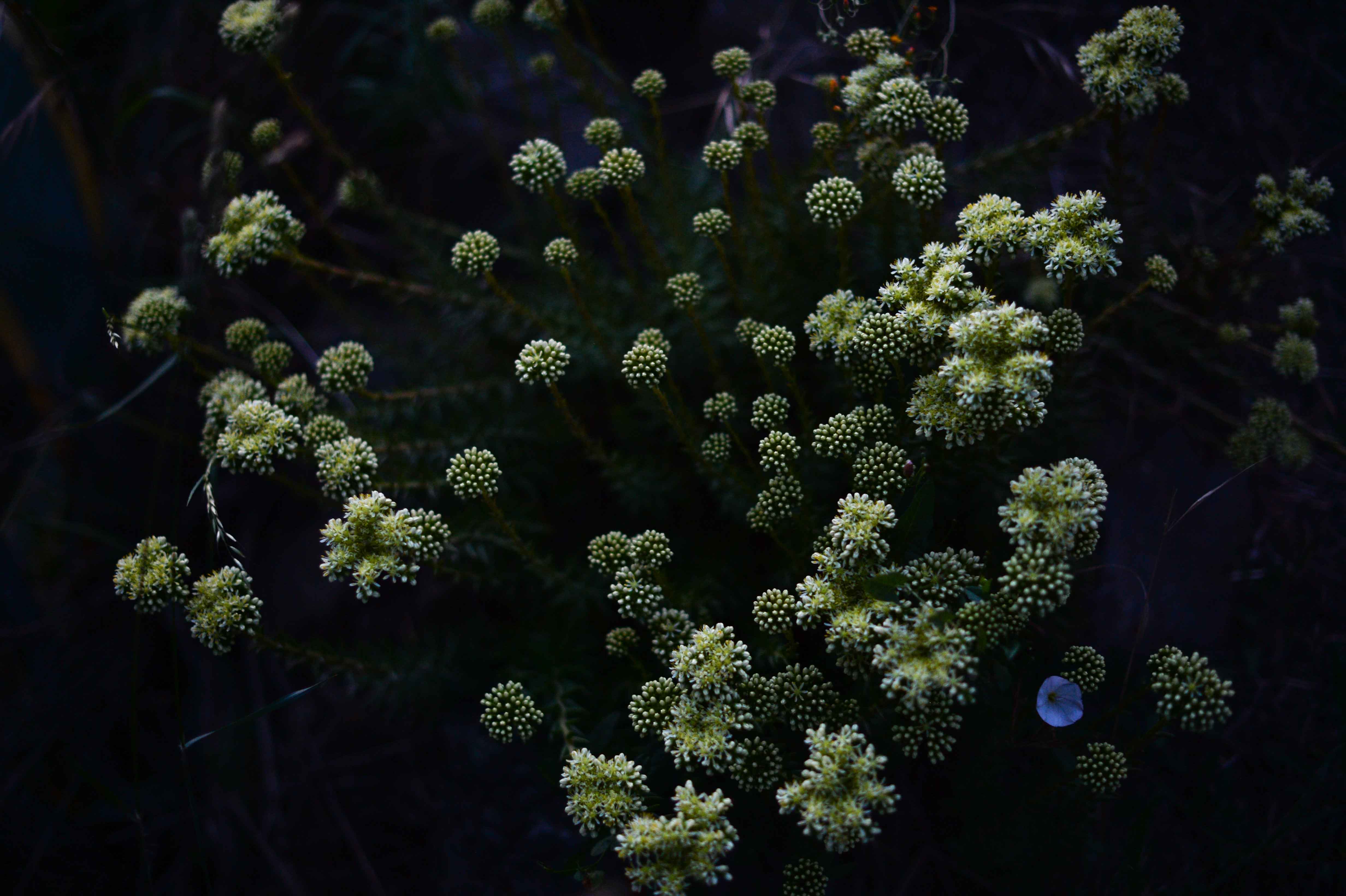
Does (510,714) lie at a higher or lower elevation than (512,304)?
lower

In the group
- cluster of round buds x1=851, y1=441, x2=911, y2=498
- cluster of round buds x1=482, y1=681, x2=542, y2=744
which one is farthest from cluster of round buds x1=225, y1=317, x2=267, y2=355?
cluster of round buds x1=851, y1=441, x2=911, y2=498

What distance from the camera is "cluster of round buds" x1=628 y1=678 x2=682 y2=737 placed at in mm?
3189

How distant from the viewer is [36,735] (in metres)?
4.98

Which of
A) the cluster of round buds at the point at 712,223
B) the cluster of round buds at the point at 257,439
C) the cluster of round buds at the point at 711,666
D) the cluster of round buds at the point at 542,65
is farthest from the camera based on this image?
the cluster of round buds at the point at 542,65

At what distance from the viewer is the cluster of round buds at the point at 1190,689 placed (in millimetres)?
3025

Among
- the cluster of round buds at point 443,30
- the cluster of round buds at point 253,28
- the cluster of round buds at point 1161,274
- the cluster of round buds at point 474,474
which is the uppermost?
the cluster of round buds at point 253,28

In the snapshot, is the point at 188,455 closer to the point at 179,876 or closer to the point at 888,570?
the point at 179,876

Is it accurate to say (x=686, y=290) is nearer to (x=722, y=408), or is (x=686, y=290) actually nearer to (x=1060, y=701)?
(x=722, y=408)

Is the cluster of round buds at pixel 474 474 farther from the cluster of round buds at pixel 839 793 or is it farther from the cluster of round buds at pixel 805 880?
the cluster of round buds at pixel 805 880

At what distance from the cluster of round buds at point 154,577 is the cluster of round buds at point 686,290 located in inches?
96.3

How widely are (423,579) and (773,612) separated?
2956mm

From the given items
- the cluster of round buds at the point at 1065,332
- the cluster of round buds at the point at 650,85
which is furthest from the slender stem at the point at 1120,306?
the cluster of round buds at the point at 650,85

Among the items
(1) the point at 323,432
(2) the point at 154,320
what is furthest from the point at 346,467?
(2) the point at 154,320

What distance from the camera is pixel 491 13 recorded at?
189 inches
